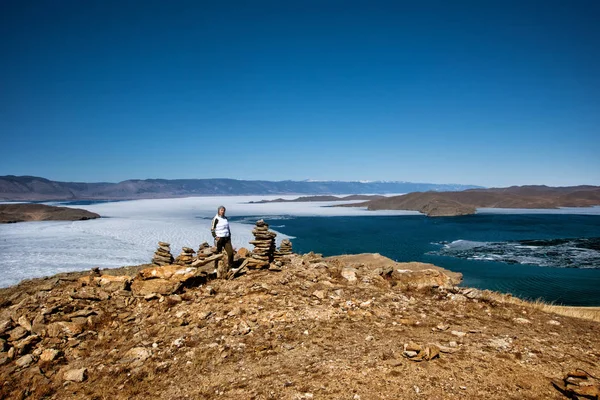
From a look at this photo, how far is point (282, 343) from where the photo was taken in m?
7.62

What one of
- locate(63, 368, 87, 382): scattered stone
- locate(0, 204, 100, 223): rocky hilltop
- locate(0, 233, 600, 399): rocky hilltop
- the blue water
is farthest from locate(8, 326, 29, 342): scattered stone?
locate(0, 204, 100, 223): rocky hilltop

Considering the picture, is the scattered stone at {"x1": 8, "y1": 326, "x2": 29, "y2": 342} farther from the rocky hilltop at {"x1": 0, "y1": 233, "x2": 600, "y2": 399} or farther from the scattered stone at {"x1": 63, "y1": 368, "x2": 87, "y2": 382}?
the scattered stone at {"x1": 63, "y1": 368, "x2": 87, "y2": 382}

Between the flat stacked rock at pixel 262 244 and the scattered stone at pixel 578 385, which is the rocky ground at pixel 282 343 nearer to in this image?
the scattered stone at pixel 578 385

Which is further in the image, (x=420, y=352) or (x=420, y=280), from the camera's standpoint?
(x=420, y=280)

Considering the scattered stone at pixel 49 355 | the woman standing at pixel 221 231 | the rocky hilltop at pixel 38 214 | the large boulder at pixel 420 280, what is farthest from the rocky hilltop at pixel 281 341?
the rocky hilltop at pixel 38 214

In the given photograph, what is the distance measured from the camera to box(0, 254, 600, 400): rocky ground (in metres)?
5.98

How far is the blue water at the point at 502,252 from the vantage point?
84.8ft

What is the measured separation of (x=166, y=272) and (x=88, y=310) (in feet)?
7.68

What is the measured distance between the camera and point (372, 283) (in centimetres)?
1168

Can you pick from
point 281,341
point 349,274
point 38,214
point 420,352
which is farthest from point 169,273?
point 38,214

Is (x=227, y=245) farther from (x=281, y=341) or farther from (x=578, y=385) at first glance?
(x=578, y=385)

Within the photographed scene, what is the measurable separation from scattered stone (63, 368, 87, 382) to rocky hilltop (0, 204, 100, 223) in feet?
257

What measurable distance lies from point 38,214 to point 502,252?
289ft

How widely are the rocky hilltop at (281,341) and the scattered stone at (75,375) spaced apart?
2cm
